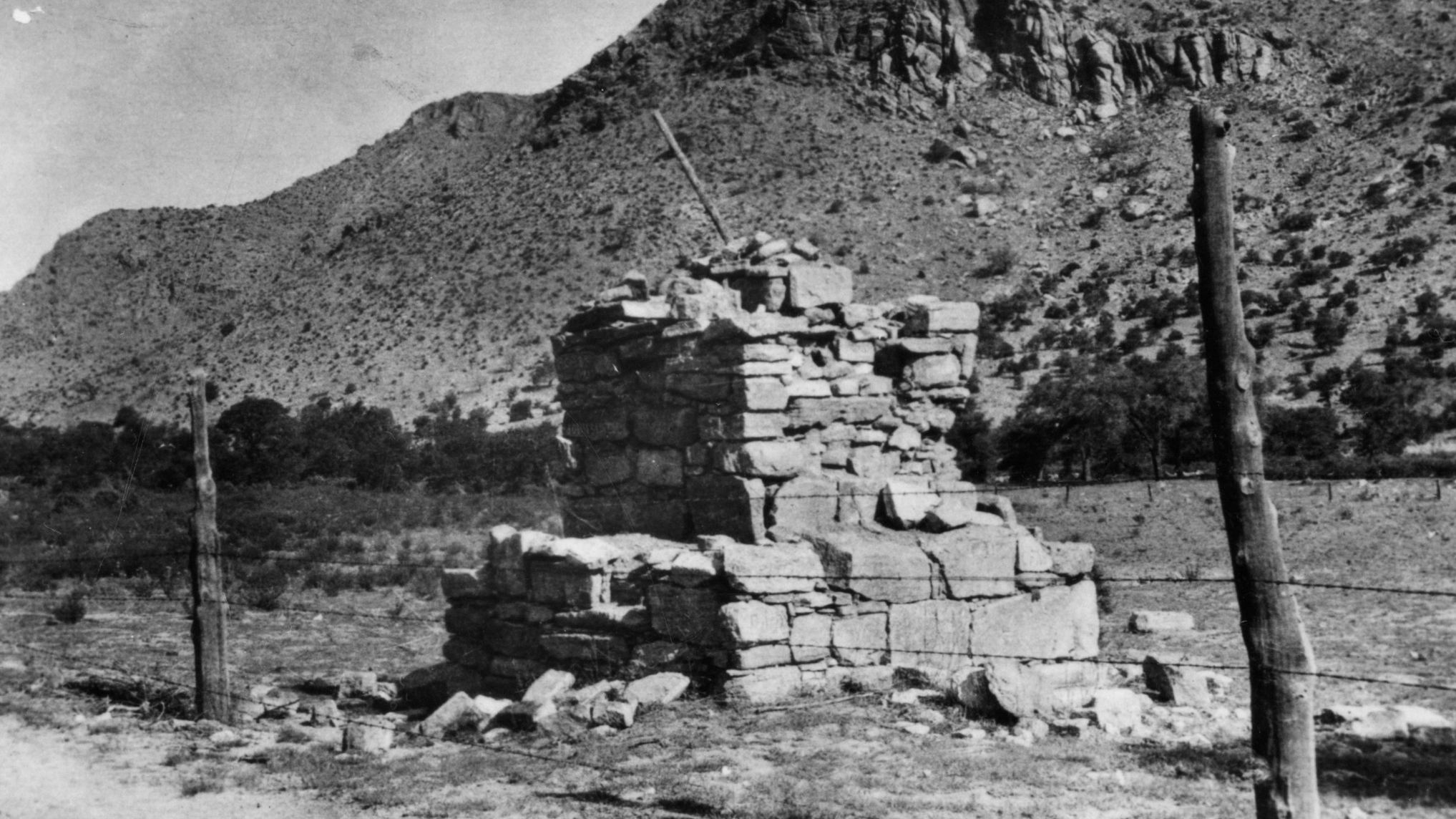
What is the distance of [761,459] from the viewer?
1114cm

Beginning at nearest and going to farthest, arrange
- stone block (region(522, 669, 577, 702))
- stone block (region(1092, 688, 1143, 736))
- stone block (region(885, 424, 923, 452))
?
1. stone block (region(1092, 688, 1143, 736))
2. stone block (region(522, 669, 577, 702))
3. stone block (region(885, 424, 923, 452))

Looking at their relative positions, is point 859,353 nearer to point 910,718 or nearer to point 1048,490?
point 910,718

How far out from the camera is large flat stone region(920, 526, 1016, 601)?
10.9 metres

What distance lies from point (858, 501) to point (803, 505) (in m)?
0.60

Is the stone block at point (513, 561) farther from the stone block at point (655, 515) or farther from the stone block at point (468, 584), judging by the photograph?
the stone block at point (655, 515)

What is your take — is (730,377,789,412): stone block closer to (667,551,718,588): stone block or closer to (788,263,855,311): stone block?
(788,263,855,311): stone block

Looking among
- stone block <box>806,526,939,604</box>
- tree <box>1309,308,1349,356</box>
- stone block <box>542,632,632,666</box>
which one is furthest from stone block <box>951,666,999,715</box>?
tree <box>1309,308,1349,356</box>

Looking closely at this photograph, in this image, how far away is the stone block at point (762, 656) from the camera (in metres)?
9.73

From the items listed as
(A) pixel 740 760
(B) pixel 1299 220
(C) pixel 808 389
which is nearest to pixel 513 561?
(C) pixel 808 389

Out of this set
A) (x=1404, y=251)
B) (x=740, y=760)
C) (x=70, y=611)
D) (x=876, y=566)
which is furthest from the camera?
(x=1404, y=251)

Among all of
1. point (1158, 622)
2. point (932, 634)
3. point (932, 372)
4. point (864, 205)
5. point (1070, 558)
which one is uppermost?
point (864, 205)

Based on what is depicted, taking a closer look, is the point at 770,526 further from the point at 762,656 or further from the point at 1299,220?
the point at 1299,220

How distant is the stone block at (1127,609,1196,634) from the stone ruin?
8.09 ft

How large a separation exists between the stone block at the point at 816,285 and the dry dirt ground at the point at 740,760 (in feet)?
14.6
